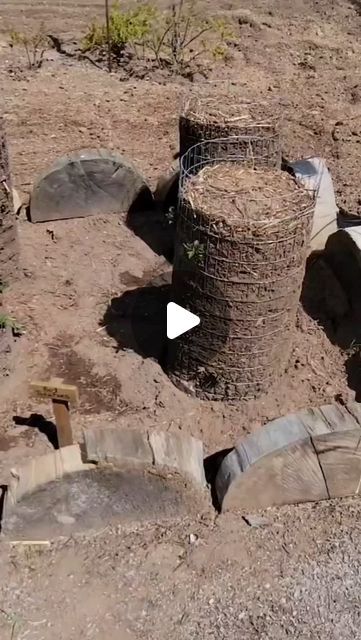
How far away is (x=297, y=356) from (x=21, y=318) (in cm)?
195

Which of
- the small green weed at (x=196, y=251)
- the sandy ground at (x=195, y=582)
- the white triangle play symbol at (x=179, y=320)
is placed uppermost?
the small green weed at (x=196, y=251)

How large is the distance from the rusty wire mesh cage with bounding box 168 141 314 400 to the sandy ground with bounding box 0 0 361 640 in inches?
9.5

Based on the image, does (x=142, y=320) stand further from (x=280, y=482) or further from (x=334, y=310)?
(x=280, y=482)

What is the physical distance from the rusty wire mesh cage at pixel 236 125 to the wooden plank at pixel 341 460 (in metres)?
2.45

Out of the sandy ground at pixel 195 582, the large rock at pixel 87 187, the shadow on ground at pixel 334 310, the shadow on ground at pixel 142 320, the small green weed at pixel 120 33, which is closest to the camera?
the sandy ground at pixel 195 582

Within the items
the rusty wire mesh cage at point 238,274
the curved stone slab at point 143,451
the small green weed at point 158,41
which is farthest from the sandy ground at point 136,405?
the small green weed at point 158,41

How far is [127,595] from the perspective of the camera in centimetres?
342

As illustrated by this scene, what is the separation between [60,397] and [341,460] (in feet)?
4.89

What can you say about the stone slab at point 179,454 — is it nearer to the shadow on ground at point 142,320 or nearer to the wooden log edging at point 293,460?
the wooden log edging at point 293,460

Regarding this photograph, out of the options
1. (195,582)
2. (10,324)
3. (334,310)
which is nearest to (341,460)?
(195,582)

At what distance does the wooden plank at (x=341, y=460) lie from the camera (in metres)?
3.68

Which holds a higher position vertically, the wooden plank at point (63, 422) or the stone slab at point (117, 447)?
the stone slab at point (117, 447)

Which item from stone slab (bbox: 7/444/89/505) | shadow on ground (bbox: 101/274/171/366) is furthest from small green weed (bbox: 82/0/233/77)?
stone slab (bbox: 7/444/89/505)

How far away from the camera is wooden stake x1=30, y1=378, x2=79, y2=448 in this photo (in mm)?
3697
